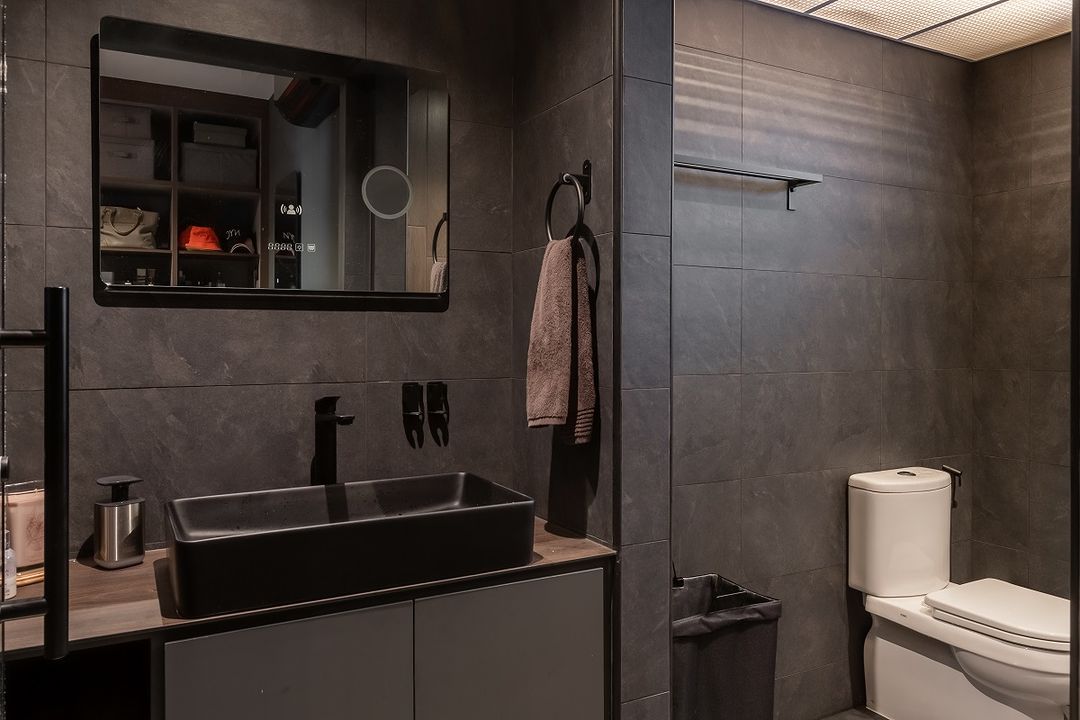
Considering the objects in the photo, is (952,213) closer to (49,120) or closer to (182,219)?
(182,219)

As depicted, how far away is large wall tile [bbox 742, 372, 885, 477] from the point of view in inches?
101

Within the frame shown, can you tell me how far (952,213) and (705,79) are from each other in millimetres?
1290

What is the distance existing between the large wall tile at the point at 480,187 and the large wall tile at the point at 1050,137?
210cm

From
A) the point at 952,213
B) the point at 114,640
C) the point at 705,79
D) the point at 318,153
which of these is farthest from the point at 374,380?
the point at 952,213

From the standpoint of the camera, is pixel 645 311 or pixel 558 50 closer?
pixel 645 311

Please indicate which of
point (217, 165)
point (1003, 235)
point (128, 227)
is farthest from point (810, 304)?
point (128, 227)

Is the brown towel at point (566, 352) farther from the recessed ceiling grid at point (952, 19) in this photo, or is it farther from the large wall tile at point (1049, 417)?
the large wall tile at point (1049, 417)

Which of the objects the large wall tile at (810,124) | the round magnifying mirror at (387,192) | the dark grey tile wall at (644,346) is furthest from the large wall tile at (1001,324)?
the round magnifying mirror at (387,192)

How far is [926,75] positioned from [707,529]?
1961 millimetres

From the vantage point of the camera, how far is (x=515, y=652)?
Answer: 5.29 feet

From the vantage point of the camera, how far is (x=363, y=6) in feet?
6.36

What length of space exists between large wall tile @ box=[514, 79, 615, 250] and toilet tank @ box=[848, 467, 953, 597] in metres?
1.54

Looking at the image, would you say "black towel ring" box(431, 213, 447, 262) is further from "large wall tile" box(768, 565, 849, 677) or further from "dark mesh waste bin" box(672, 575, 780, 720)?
"large wall tile" box(768, 565, 849, 677)

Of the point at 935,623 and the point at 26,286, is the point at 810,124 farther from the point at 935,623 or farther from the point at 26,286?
the point at 26,286
